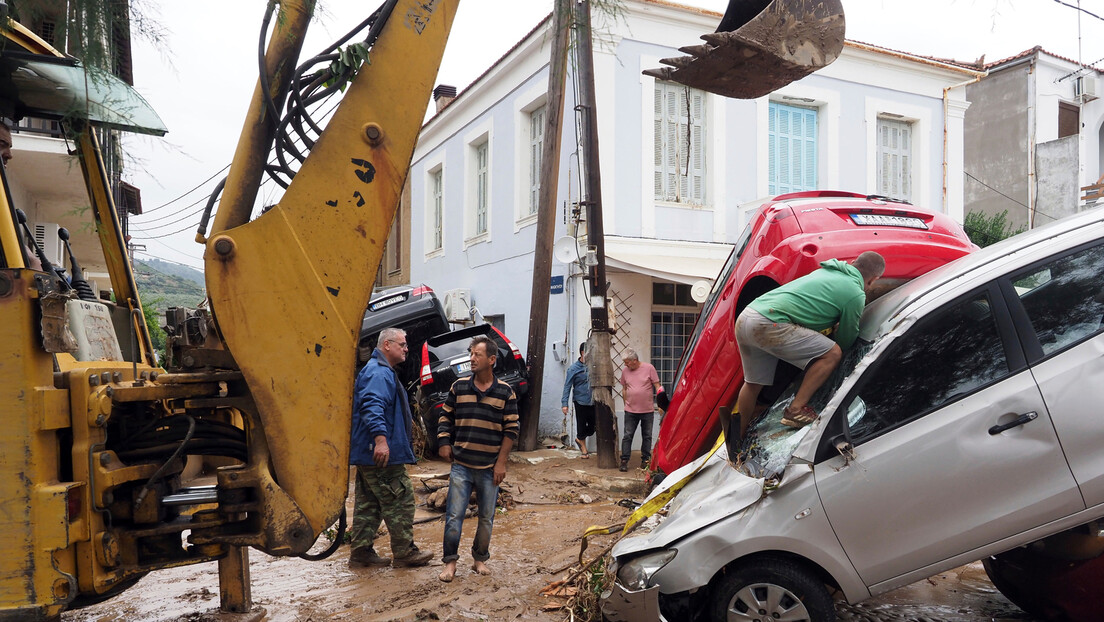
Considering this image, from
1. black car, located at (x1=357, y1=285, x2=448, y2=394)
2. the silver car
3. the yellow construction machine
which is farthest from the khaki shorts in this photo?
black car, located at (x1=357, y1=285, x2=448, y2=394)

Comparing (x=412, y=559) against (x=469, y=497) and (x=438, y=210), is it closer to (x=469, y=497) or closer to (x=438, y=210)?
(x=469, y=497)

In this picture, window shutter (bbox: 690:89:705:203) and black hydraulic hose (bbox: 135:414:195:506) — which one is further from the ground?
window shutter (bbox: 690:89:705:203)

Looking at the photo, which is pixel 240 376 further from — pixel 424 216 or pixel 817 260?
pixel 424 216

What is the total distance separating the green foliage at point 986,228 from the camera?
18.3 metres

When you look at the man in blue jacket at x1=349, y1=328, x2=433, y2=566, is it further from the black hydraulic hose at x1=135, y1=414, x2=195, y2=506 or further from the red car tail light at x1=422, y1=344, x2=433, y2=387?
the red car tail light at x1=422, y1=344, x2=433, y2=387

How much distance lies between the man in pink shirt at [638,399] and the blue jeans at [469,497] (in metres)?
4.77

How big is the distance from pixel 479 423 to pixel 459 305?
1082 cm

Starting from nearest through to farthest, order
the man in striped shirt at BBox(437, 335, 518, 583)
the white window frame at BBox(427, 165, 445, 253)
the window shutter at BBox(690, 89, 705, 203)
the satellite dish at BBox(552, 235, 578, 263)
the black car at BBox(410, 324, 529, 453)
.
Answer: the man in striped shirt at BBox(437, 335, 518, 583) < the black car at BBox(410, 324, 529, 453) < the satellite dish at BBox(552, 235, 578, 263) < the window shutter at BBox(690, 89, 705, 203) < the white window frame at BBox(427, 165, 445, 253)

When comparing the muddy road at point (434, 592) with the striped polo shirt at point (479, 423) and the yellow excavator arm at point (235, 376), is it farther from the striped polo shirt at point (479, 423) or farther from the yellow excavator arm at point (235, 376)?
the yellow excavator arm at point (235, 376)

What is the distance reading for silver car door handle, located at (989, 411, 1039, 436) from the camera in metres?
3.37

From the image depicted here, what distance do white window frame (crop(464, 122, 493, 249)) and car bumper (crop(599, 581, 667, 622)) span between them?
1231cm

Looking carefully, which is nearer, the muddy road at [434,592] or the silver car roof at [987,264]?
the silver car roof at [987,264]

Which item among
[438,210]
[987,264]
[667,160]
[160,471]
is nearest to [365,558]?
[160,471]

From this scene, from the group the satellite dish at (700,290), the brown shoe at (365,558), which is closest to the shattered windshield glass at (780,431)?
the brown shoe at (365,558)
